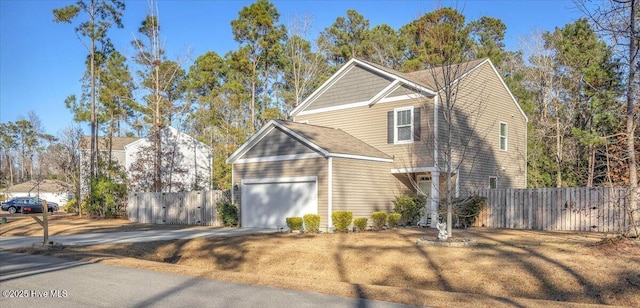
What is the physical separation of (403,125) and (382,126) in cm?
102

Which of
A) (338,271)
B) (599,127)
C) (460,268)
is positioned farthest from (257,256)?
(599,127)

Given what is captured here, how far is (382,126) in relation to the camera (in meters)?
23.0

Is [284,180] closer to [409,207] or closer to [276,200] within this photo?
[276,200]

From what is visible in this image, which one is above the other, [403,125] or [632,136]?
[403,125]

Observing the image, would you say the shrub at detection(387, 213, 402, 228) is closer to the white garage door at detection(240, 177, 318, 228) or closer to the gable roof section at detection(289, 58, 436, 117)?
the white garage door at detection(240, 177, 318, 228)

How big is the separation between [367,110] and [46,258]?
1413 cm

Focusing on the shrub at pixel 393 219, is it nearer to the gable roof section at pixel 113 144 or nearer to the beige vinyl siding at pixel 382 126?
the beige vinyl siding at pixel 382 126

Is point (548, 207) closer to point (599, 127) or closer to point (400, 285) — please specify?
point (599, 127)

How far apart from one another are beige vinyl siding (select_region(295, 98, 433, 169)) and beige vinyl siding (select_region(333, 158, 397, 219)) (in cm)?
91

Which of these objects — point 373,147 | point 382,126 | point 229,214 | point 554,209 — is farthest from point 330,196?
point 554,209

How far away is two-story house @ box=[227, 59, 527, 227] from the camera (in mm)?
20422

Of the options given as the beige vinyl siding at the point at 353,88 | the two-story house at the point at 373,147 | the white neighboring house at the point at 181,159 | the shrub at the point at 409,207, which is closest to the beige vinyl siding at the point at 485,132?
the two-story house at the point at 373,147

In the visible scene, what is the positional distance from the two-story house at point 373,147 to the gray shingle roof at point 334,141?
0.07m

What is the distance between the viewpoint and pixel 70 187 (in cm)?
4156
